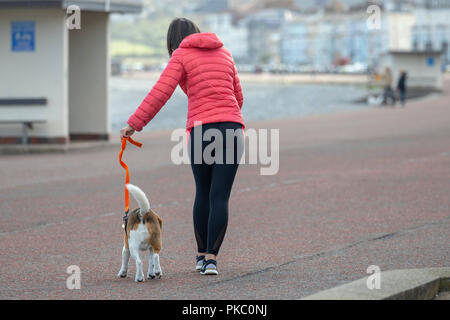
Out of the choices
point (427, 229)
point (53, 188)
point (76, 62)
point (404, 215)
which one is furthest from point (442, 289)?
point (76, 62)

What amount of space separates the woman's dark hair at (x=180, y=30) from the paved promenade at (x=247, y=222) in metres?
1.63

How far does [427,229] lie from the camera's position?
8.94m

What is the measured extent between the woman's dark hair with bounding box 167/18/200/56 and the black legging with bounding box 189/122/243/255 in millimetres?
636

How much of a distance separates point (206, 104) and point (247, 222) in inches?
126

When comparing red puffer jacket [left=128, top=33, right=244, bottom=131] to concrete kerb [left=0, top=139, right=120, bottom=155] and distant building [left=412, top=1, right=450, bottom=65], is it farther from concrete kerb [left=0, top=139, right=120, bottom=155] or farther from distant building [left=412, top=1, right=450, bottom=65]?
distant building [left=412, top=1, right=450, bottom=65]

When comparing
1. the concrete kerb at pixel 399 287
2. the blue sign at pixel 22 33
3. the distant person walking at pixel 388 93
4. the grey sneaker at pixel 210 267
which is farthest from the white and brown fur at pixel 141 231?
the distant person walking at pixel 388 93

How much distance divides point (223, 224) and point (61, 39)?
1312 cm

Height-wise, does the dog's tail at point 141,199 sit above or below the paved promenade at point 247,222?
above

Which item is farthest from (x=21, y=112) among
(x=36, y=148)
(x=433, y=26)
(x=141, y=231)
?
(x=433, y=26)

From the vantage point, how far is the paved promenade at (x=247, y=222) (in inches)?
260

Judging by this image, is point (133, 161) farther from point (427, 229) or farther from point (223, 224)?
point (223, 224)

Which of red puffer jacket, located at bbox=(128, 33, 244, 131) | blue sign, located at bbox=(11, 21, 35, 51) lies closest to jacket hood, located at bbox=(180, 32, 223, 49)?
red puffer jacket, located at bbox=(128, 33, 244, 131)

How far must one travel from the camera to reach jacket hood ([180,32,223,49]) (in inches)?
262

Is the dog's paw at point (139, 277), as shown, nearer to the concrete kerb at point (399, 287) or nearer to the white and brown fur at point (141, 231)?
the white and brown fur at point (141, 231)
